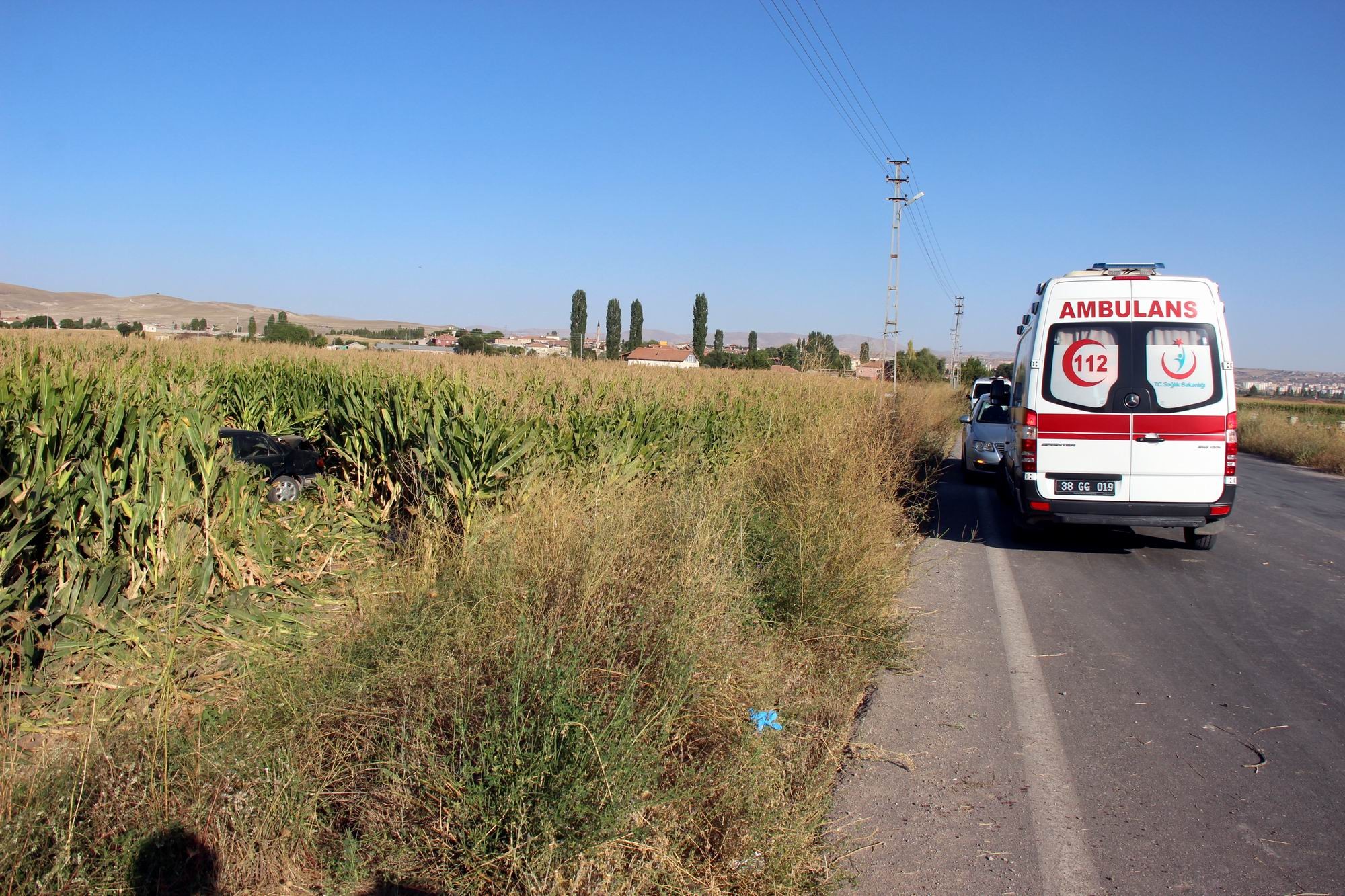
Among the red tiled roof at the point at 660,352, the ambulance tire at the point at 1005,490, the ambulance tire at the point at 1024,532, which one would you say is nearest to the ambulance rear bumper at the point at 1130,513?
the ambulance tire at the point at 1024,532

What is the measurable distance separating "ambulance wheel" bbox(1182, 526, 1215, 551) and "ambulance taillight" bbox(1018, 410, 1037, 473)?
204cm

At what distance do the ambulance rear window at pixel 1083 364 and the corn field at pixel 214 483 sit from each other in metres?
3.84

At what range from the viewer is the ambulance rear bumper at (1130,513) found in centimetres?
845

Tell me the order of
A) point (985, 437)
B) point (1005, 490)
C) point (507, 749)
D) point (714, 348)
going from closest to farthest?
point (507, 749) → point (1005, 490) → point (985, 437) → point (714, 348)

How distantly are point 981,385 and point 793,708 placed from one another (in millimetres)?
18269

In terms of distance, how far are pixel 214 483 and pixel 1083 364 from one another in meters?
8.05

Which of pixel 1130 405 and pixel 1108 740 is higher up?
pixel 1130 405

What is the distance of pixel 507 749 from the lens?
115 inches

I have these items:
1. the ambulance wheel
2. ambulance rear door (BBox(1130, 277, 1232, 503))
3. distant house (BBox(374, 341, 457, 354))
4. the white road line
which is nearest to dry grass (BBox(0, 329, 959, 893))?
the white road line

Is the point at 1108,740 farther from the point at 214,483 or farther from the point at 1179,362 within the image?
the point at 1179,362

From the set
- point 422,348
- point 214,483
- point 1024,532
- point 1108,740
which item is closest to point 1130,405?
point 1024,532

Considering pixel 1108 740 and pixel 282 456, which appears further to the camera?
pixel 282 456

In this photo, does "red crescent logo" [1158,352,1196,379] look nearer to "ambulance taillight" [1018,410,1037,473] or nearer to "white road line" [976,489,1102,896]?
"ambulance taillight" [1018,410,1037,473]

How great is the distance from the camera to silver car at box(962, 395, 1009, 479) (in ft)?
48.6
